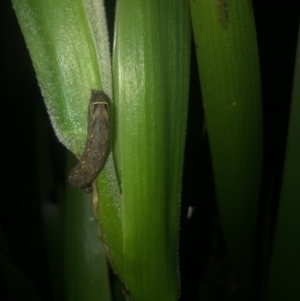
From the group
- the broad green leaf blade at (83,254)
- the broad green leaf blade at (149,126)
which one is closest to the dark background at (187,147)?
the broad green leaf blade at (83,254)

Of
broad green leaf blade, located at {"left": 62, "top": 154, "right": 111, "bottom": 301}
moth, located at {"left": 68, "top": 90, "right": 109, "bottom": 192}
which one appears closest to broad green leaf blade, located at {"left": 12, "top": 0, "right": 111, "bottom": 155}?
moth, located at {"left": 68, "top": 90, "right": 109, "bottom": 192}

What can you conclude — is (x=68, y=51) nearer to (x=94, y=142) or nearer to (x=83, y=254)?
(x=94, y=142)

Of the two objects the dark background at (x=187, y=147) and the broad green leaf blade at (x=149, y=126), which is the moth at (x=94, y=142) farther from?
the dark background at (x=187, y=147)

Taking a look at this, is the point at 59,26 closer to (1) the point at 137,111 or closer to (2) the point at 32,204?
(1) the point at 137,111

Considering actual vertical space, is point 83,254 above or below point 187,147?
below

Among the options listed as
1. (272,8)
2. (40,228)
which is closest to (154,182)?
(272,8)

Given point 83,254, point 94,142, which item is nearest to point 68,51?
point 94,142

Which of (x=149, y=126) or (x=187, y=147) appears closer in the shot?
(x=149, y=126)
